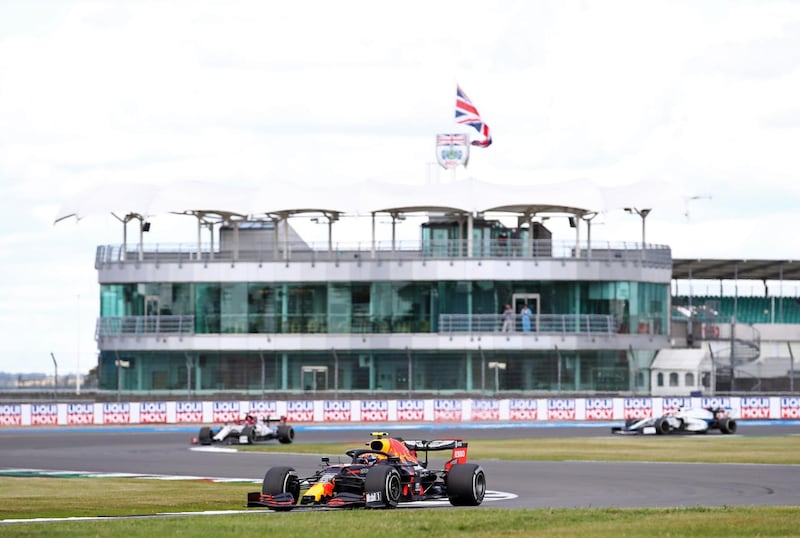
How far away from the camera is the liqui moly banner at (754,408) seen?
67.1 meters

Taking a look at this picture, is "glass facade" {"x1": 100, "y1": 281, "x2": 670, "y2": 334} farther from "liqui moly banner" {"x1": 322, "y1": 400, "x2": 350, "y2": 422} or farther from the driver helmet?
the driver helmet

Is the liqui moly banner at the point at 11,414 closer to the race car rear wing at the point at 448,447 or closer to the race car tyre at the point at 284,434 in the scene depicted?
the race car tyre at the point at 284,434

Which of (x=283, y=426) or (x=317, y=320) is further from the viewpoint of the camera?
(x=317, y=320)

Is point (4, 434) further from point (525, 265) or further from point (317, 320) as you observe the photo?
point (525, 265)

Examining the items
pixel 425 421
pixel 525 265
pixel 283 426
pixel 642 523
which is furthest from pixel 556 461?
pixel 525 265

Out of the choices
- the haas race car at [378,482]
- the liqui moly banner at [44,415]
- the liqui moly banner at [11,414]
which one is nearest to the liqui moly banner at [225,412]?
the liqui moly banner at [44,415]

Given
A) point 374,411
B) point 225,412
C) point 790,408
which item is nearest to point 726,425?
point 790,408

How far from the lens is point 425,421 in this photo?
215ft

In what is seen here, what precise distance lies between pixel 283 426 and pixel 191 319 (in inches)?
1255

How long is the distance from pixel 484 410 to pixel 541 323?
1058cm

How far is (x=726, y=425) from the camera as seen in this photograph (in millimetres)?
54094

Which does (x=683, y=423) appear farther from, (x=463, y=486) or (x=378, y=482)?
(x=378, y=482)

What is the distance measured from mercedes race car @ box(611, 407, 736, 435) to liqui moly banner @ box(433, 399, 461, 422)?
1358 cm

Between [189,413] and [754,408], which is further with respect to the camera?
[754,408]
